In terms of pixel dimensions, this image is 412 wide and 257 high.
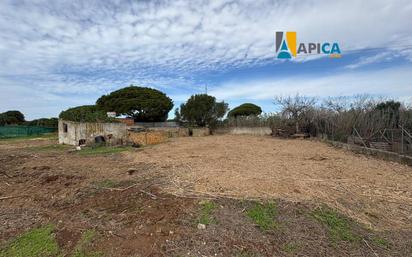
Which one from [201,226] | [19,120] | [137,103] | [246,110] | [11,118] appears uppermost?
[137,103]

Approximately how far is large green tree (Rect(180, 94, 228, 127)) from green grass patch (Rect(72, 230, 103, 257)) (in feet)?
80.2

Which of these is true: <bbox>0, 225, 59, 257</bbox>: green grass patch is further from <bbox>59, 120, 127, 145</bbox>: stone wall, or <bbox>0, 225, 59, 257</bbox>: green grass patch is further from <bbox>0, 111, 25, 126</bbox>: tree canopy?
<bbox>0, 111, 25, 126</bbox>: tree canopy

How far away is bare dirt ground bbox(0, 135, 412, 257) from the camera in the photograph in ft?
9.80

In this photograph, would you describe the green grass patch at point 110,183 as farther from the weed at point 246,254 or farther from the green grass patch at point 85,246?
the weed at point 246,254

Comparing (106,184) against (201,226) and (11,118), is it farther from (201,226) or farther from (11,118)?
(11,118)

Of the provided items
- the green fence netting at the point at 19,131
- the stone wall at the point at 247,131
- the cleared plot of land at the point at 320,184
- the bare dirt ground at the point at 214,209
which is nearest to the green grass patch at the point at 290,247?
the bare dirt ground at the point at 214,209

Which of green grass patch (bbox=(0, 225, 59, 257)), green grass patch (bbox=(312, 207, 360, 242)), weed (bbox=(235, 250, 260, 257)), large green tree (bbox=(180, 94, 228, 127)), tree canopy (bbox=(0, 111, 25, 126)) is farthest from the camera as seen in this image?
tree canopy (bbox=(0, 111, 25, 126))

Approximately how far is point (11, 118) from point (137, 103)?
74.8 ft

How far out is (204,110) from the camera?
2752 cm

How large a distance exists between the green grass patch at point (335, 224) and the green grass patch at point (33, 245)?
3238 mm

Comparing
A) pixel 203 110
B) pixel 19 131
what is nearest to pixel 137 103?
pixel 203 110

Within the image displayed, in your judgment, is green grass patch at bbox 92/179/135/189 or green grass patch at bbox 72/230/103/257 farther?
green grass patch at bbox 92/179/135/189

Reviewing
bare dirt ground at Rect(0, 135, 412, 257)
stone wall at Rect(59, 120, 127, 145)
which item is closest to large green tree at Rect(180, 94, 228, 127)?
stone wall at Rect(59, 120, 127, 145)

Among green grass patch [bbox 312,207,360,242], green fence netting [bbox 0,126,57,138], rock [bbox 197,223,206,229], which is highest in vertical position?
green fence netting [bbox 0,126,57,138]
